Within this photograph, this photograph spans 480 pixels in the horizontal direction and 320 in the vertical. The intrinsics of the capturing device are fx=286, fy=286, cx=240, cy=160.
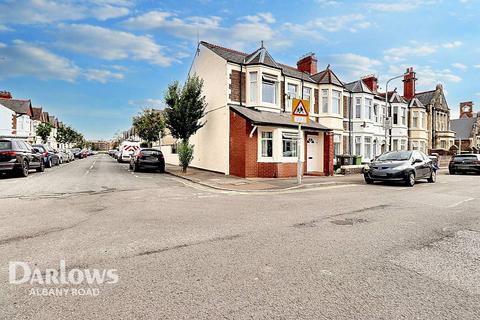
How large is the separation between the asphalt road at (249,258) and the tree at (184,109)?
34.8 ft

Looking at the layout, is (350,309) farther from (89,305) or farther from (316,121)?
(316,121)

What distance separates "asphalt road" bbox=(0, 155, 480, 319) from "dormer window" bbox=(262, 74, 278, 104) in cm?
1216

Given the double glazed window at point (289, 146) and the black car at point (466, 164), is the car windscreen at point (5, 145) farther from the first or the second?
the black car at point (466, 164)

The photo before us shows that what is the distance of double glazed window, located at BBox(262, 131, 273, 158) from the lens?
16.7 meters

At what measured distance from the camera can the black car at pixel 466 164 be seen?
69.3ft

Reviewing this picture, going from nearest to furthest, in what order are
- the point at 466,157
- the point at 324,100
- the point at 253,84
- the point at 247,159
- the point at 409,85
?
the point at 247,159, the point at 253,84, the point at 466,157, the point at 324,100, the point at 409,85

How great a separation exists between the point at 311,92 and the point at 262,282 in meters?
20.3

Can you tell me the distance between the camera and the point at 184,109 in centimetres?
1803

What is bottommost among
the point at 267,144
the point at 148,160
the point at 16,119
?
the point at 148,160

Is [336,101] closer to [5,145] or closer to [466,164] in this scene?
[466,164]

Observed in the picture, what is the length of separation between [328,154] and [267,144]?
5.12m

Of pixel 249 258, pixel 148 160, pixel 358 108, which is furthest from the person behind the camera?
pixel 358 108

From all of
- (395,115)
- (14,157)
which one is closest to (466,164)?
(395,115)

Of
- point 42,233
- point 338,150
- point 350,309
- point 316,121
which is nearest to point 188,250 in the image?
point 350,309
